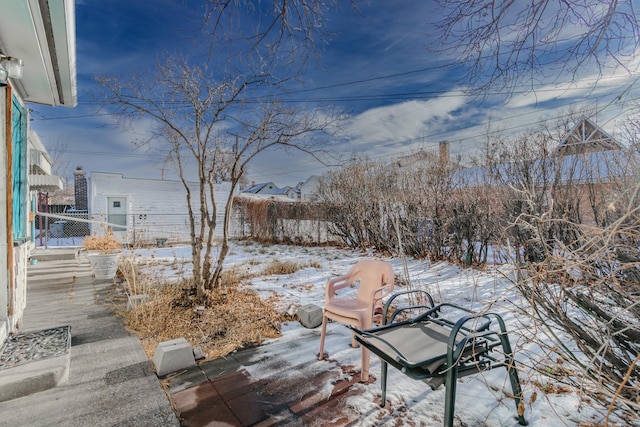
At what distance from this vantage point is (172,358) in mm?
2385

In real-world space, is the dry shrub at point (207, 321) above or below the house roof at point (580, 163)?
below

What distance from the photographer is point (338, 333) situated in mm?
3193

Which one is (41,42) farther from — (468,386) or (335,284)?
(468,386)

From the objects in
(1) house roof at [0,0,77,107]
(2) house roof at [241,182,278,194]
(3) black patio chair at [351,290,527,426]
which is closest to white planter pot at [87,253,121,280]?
(1) house roof at [0,0,77,107]

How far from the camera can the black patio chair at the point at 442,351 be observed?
155 cm

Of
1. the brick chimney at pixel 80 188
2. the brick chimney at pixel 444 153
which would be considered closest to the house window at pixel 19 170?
the brick chimney at pixel 444 153

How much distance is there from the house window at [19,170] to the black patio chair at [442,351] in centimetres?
378

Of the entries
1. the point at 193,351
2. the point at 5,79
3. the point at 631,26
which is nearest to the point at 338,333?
the point at 193,351

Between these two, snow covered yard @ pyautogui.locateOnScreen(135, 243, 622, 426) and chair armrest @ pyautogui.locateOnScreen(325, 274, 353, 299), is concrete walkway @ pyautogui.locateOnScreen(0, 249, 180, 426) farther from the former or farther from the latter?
chair armrest @ pyautogui.locateOnScreen(325, 274, 353, 299)

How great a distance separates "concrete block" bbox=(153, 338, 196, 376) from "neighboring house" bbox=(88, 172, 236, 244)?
9080 mm

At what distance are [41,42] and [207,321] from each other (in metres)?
3.10

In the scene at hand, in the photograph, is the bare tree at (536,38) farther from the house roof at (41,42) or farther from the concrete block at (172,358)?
the concrete block at (172,358)

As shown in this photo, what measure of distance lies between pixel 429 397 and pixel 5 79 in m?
4.29

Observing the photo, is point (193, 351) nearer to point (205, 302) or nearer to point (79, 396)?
point (79, 396)
